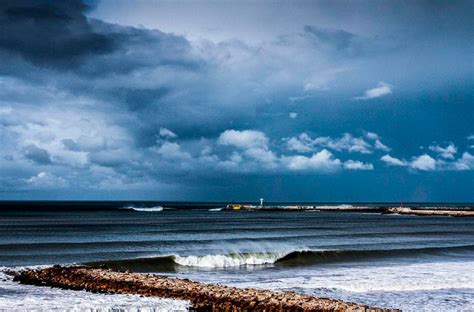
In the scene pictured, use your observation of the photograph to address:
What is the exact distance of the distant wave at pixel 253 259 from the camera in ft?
100.0

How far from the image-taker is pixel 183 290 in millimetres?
18438

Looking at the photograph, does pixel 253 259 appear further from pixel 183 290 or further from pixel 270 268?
pixel 183 290

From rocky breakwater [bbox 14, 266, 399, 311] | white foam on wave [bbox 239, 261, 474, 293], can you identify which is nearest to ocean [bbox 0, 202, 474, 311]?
white foam on wave [bbox 239, 261, 474, 293]

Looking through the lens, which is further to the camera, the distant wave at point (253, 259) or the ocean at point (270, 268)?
the distant wave at point (253, 259)

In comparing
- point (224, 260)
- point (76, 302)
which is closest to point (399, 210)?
point (224, 260)

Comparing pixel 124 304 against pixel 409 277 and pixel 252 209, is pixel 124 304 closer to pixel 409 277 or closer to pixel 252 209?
pixel 409 277

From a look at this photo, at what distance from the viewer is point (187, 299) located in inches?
682

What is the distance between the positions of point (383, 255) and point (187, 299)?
21.8m

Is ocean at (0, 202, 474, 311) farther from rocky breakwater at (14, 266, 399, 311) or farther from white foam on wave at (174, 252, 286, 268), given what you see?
rocky breakwater at (14, 266, 399, 311)

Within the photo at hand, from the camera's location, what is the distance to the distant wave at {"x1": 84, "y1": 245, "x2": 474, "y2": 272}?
30.5 m

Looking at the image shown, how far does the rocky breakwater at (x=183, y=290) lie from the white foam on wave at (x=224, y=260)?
A: 796 centimetres

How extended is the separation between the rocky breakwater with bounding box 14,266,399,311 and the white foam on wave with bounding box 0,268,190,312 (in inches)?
24.1

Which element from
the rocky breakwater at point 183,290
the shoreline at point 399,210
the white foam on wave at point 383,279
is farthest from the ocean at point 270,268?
the shoreline at point 399,210

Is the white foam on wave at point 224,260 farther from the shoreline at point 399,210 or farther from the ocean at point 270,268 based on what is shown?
the shoreline at point 399,210
